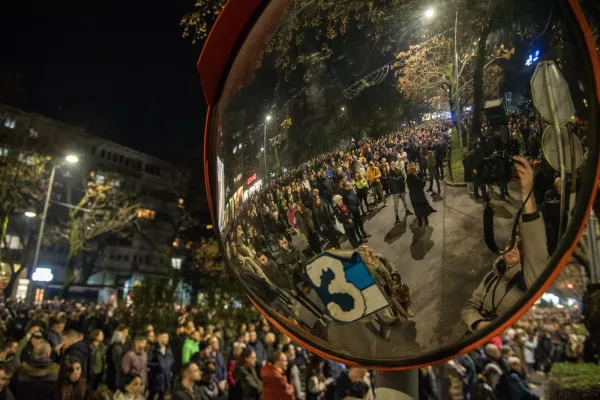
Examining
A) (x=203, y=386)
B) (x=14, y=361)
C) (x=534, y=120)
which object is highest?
(x=534, y=120)

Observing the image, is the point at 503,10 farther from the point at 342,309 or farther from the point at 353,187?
the point at 342,309

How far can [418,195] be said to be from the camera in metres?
1.20

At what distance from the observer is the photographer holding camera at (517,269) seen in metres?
1.06

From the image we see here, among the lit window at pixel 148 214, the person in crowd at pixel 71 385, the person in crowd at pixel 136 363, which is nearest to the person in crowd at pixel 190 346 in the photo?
the person in crowd at pixel 136 363

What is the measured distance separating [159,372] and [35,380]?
10.1ft

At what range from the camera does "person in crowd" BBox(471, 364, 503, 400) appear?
21.1 ft

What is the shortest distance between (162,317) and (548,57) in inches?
483

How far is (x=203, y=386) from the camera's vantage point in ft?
21.1

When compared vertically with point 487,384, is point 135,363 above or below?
above

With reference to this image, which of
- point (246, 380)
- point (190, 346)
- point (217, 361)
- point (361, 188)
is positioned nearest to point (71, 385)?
point (246, 380)

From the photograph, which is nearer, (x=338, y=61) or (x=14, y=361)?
(x=338, y=61)

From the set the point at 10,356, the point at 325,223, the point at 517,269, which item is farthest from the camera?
the point at 10,356

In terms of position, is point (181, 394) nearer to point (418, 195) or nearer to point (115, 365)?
point (115, 365)

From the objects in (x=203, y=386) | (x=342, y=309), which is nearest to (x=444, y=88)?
(x=342, y=309)
